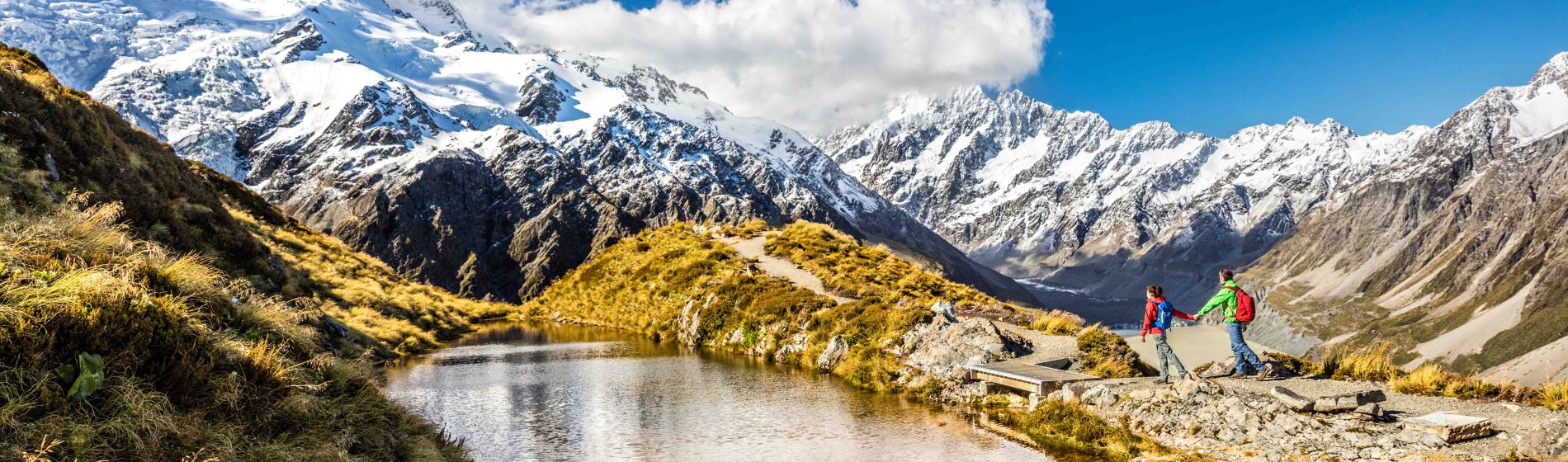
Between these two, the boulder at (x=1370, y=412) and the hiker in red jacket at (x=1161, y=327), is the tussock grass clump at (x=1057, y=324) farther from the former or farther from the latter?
the boulder at (x=1370, y=412)

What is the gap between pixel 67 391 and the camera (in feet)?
26.9

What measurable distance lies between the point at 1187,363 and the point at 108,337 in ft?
165

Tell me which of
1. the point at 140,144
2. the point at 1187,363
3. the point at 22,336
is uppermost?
the point at 140,144

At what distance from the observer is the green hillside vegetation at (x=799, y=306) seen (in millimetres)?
19859

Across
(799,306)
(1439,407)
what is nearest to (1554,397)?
(1439,407)

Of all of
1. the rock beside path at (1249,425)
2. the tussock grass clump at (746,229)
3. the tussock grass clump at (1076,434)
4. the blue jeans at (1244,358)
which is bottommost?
the tussock grass clump at (1076,434)

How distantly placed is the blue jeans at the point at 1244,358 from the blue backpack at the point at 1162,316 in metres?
1.31

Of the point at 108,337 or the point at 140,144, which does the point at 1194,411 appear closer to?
the point at 108,337

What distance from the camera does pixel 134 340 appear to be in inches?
365

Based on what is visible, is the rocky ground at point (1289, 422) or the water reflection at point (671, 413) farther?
the water reflection at point (671, 413)

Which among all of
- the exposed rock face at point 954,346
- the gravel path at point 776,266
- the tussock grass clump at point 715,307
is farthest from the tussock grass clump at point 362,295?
the gravel path at point 776,266

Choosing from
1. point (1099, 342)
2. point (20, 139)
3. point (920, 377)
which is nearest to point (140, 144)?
point (20, 139)

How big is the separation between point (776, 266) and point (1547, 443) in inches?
1434

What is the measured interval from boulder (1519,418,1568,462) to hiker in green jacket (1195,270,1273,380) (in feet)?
18.5
